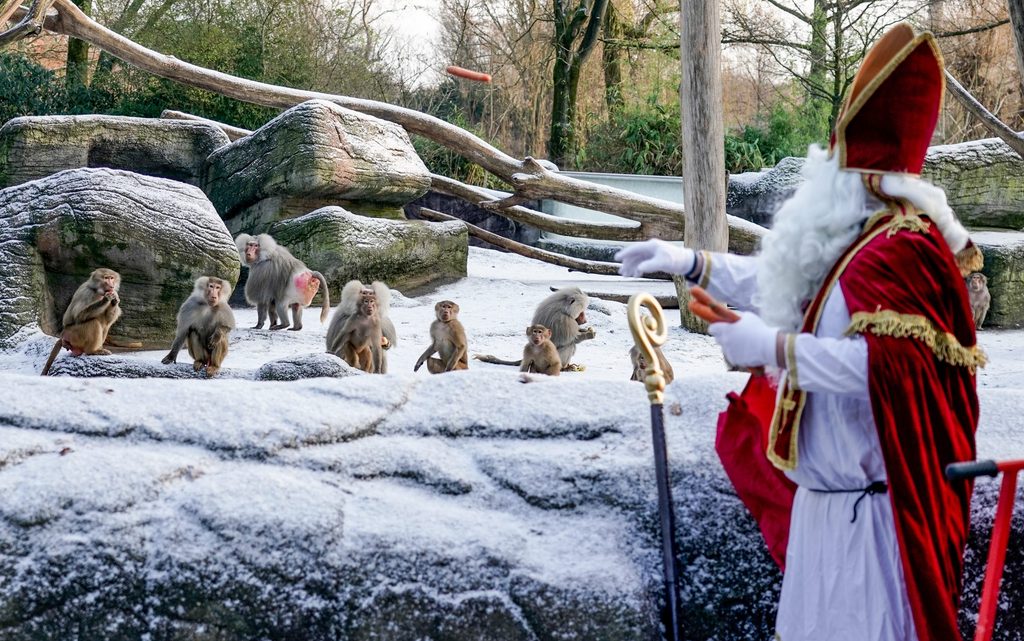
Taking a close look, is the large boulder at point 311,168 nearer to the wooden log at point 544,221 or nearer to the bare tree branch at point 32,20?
the wooden log at point 544,221

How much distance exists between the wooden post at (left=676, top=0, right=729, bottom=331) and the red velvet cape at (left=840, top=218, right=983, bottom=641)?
5.59 meters

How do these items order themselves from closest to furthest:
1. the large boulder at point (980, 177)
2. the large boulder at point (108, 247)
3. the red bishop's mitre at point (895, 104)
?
the red bishop's mitre at point (895, 104) < the large boulder at point (108, 247) < the large boulder at point (980, 177)

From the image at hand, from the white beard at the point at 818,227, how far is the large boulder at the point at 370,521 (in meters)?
0.71

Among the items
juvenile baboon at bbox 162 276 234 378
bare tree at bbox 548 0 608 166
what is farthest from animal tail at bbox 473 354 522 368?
bare tree at bbox 548 0 608 166

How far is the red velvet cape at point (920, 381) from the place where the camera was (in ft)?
5.96

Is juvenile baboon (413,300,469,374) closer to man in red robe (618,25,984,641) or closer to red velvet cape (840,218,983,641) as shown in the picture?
man in red robe (618,25,984,641)

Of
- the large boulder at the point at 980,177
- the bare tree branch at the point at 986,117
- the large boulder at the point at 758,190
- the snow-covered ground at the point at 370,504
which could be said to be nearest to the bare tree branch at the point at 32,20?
the snow-covered ground at the point at 370,504

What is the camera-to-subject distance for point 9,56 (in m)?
13.6

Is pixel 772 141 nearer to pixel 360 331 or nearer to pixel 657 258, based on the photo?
pixel 360 331

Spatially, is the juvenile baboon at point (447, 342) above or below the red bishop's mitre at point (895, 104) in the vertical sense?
below

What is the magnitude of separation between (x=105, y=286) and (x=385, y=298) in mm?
1606

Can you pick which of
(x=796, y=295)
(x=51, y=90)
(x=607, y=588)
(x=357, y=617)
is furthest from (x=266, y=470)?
(x=51, y=90)

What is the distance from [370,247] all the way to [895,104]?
764 cm

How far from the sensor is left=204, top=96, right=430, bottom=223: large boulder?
31.0 ft
